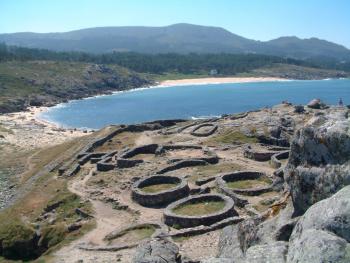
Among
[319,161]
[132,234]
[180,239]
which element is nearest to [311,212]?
[319,161]

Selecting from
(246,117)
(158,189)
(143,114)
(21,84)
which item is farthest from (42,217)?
(21,84)

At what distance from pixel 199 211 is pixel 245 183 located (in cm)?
882

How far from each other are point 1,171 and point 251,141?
3404cm

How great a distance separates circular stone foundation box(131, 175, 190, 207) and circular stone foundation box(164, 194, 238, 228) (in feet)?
8.35

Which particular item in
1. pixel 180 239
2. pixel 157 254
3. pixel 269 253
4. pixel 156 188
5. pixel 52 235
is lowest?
pixel 52 235

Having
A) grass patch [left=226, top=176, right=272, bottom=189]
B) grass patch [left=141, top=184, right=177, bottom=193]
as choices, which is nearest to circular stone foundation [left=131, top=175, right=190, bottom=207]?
grass patch [left=141, top=184, right=177, bottom=193]

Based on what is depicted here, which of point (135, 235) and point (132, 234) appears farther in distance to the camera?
point (132, 234)

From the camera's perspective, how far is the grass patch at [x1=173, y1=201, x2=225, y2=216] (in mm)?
39750

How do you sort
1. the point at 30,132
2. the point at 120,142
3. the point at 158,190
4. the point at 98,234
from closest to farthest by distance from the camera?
1. the point at 98,234
2. the point at 158,190
3. the point at 120,142
4. the point at 30,132

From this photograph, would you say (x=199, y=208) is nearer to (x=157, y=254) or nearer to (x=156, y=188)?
(x=156, y=188)

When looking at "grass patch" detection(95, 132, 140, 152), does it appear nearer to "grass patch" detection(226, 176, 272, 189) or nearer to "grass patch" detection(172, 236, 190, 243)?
"grass patch" detection(226, 176, 272, 189)

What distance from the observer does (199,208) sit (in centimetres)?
4069

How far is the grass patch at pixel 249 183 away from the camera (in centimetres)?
4650

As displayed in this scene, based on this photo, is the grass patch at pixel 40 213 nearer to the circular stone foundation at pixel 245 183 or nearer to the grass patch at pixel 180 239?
the grass patch at pixel 180 239
